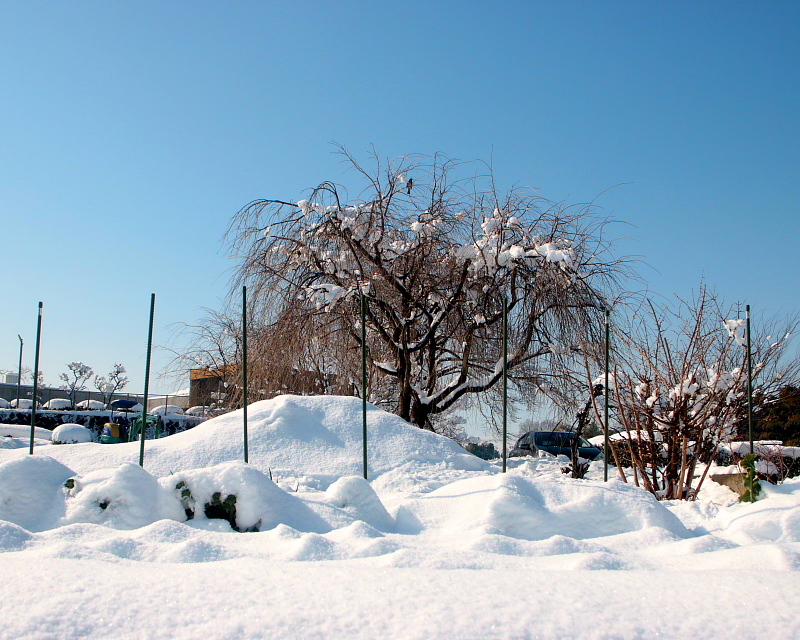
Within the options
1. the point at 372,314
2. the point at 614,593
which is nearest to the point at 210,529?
the point at 614,593

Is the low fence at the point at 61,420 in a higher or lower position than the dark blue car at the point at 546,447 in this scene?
higher

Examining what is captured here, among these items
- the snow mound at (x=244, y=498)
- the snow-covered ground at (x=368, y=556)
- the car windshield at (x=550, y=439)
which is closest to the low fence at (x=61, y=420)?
the car windshield at (x=550, y=439)

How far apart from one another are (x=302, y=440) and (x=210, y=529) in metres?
3.01

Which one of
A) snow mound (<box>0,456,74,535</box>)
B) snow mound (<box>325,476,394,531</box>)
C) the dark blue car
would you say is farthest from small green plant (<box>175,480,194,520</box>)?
the dark blue car

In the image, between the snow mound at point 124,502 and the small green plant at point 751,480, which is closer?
the snow mound at point 124,502

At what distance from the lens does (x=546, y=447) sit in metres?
13.0

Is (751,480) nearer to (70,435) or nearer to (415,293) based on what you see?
(415,293)

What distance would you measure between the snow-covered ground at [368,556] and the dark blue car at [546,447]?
6.56 m

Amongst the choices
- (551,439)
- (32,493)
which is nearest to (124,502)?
(32,493)

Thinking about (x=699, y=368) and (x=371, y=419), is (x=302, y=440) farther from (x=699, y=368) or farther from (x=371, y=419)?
(x=699, y=368)

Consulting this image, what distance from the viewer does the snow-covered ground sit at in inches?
72.3

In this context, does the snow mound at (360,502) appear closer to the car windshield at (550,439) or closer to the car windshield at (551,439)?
the car windshield at (551,439)

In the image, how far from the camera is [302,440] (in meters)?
6.97

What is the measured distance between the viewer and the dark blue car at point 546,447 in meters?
12.5
